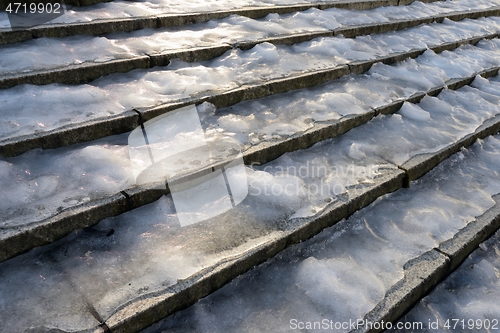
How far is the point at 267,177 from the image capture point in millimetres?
2293

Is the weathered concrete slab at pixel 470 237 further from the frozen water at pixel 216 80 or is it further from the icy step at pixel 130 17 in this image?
the icy step at pixel 130 17

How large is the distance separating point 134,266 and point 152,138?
88 cm

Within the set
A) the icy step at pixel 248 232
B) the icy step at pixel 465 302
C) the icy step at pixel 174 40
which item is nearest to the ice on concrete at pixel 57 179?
the icy step at pixel 248 232

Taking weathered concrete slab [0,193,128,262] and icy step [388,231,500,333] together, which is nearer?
weathered concrete slab [0,193,128,262]

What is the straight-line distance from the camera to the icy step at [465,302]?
1.93 meters

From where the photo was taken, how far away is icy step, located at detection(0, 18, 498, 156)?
2.18m

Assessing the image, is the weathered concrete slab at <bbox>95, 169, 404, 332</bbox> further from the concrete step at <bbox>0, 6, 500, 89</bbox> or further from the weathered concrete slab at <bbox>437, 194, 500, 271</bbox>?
the concrete step at <bbox>0, 6, 500, 89</bbox>

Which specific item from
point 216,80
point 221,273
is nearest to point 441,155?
point 216,80

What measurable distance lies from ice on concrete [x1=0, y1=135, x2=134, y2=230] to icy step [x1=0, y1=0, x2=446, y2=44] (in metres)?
1.19

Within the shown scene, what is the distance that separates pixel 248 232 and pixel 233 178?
0.38 meters

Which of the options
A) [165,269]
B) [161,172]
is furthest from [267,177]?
[165,269]

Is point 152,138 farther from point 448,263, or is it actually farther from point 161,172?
point 448,263

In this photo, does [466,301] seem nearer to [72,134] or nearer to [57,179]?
[57,179]

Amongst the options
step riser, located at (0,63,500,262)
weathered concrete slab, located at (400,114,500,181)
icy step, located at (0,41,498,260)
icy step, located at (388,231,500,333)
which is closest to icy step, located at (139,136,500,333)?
icy step, located at (388,231,500,333)
